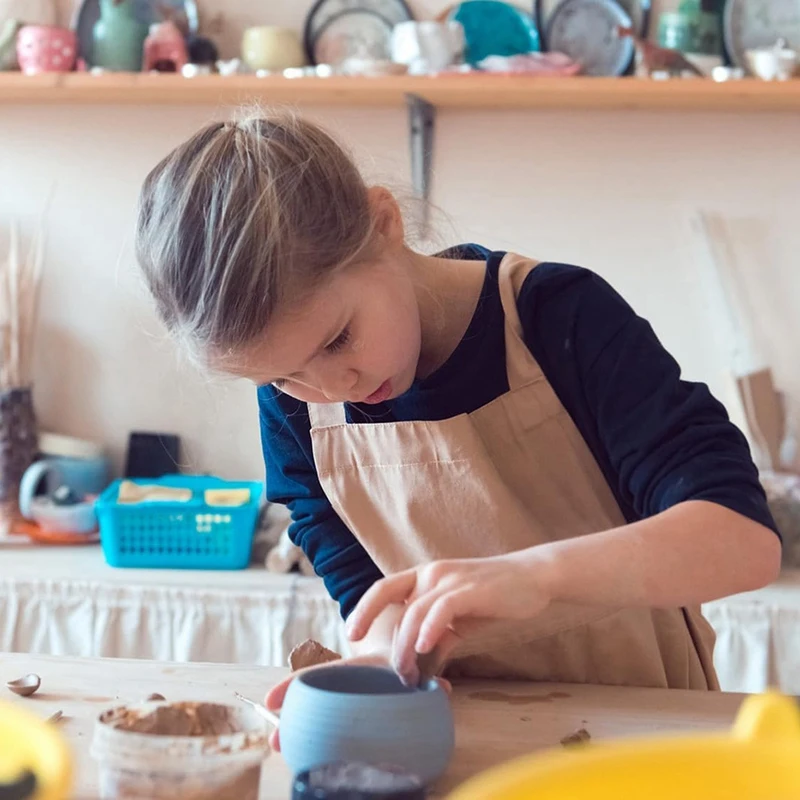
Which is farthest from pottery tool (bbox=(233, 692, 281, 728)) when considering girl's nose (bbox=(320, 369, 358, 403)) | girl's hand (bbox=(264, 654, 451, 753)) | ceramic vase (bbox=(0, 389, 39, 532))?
ceramic vase (bbox=(0, 389, 39, 532))

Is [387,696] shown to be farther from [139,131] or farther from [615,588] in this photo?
[139,131]

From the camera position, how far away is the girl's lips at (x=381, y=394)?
0.92 m

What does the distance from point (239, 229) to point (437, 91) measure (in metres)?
1.32

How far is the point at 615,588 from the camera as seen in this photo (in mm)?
756

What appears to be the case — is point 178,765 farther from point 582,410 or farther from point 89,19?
point 89,19

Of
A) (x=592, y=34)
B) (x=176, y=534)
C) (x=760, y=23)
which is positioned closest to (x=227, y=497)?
(x=176, y=534)

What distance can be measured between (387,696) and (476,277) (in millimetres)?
449

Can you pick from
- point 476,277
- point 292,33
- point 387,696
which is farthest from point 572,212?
point 387,696

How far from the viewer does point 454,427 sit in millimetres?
977

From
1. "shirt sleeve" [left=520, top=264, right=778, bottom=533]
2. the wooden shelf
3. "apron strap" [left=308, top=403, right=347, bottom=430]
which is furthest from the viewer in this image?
→ the wooden shelf

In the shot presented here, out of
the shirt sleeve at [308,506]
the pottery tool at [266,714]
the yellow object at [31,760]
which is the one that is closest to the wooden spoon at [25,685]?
the pottery tool at [266,714]

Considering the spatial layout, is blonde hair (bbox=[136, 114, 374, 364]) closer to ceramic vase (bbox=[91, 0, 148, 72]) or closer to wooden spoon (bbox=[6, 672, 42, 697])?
Answer: wooden spoon (bbox=[6, 672, 42, 697])

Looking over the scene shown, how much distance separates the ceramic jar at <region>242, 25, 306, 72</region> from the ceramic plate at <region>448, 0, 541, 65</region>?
13.2 inches

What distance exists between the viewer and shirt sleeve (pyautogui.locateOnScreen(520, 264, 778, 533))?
804mm
